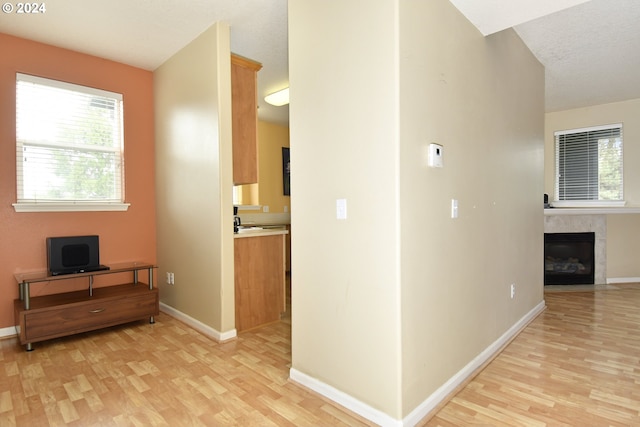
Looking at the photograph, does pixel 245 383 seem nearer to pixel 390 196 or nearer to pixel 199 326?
pixel 199 326

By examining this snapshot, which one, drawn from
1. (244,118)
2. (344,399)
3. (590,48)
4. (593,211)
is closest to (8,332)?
(244,118)

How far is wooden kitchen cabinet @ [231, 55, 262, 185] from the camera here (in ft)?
10.7

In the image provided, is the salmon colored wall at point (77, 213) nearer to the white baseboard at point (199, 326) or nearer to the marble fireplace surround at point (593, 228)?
the white baseboard at point (199, 326)

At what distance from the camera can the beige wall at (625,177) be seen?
493cm

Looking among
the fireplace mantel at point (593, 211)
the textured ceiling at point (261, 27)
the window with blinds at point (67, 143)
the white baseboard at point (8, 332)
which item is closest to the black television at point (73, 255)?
the window with blinds at point (67, 143)

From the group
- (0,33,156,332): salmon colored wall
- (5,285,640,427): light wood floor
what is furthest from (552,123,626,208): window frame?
(0,33,156,332): salmon colored wall

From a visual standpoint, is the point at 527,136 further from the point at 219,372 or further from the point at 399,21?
the point at 219,372

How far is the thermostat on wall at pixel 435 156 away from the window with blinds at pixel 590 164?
468 centimetres

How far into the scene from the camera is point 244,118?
331cm

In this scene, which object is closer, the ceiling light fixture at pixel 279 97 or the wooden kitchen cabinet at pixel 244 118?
the wooden kitchen cabinet at pixel 244 118

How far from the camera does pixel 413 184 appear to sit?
1.76m

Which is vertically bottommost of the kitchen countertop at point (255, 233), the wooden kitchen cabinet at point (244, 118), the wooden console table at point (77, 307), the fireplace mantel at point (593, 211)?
the wooden console table at point (77, 307)

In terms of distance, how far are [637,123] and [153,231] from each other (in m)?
6.55

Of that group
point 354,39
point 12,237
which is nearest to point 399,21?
point 354,39
